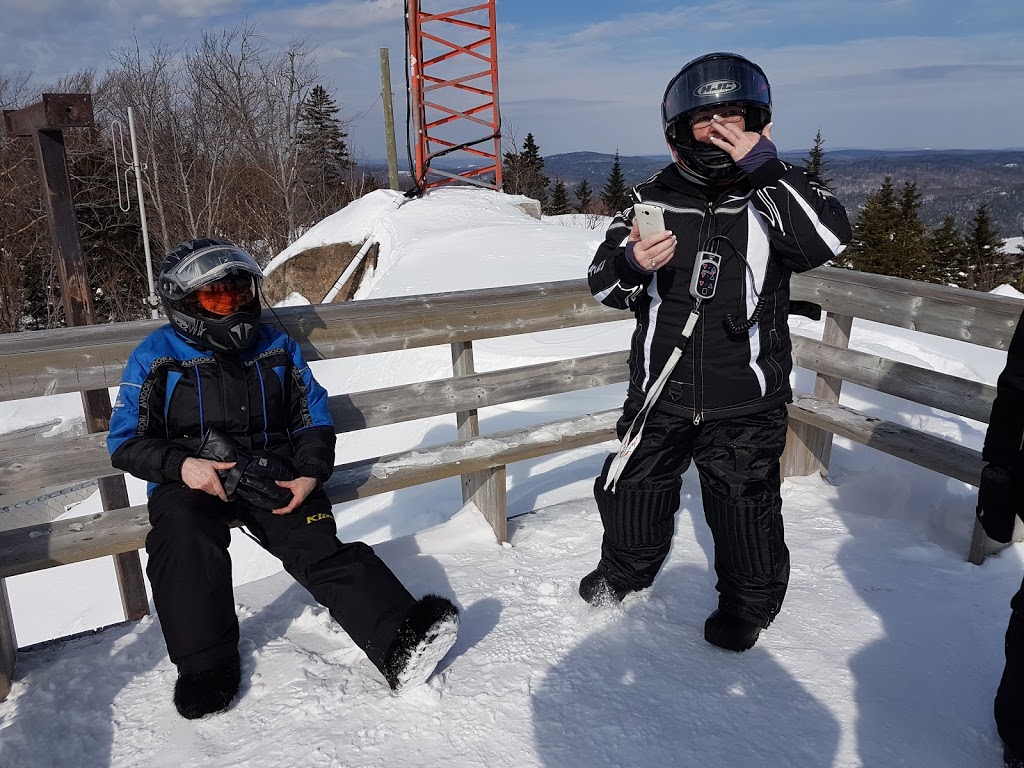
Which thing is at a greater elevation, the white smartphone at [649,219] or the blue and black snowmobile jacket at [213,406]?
the white smartphone at [649,219]

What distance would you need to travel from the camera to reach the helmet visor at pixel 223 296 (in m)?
2.61

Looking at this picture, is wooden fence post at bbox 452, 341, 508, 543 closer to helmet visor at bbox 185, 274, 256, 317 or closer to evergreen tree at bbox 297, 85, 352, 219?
helmet visor at bbox 185, 274, 256, 317

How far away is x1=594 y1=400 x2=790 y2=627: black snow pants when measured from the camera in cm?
258

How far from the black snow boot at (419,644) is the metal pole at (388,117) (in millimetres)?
14928

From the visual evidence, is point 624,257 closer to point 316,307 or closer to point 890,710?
point 316,307

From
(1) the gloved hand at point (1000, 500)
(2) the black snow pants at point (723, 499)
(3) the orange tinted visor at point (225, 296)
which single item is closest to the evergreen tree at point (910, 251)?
(2) the black snow pants at point (723, 499)

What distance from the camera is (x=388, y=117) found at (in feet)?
53.3

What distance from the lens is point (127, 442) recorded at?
8.04 feet

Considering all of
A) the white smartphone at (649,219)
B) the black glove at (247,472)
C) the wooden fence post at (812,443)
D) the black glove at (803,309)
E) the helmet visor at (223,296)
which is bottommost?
the wooden fence post at (812,443)

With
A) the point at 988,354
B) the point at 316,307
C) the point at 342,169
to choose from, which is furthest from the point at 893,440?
the point at 342,169

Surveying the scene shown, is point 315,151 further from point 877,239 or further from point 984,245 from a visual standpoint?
point 984,245

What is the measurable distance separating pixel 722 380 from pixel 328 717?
5.53ft

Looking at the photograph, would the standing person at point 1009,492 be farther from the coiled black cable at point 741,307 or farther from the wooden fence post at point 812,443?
the wooden fence post at point 812,443

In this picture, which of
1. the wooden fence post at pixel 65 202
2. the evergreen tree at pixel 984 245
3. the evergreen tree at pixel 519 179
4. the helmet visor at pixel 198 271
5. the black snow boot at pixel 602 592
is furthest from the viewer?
the evergreen tree at pixel 984 245
